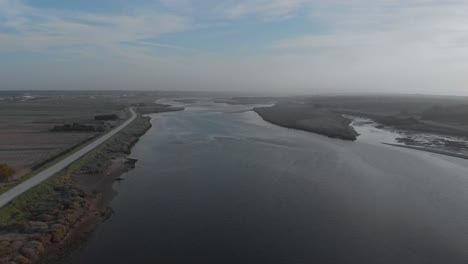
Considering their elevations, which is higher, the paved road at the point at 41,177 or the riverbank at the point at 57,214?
the paved road at the point at 41,177

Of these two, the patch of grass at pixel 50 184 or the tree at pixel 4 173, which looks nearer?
the patch of grass at pixel 50 184

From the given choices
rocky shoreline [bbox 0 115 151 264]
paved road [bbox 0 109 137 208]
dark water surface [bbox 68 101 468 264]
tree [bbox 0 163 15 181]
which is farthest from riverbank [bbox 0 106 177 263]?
tree [bbox 0 163 15 181]

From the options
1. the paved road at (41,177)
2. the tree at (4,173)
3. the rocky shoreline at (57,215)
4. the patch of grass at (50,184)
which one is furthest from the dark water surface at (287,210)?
the tree at (4,173)

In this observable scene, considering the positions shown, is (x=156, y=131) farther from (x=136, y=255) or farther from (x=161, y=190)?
(x=136, y=255)

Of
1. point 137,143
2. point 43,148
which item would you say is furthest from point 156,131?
point 43,148

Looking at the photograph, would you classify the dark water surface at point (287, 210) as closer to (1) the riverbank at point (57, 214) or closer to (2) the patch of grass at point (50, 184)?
(1) the riverbank at point (57, 214)

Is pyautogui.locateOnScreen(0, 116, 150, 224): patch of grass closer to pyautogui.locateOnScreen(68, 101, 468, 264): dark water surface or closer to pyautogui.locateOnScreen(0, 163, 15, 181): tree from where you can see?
pyautogui.locateOnScreen(0, 163, 15, 181): tree

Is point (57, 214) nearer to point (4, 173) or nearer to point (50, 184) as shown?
point (50, 184)

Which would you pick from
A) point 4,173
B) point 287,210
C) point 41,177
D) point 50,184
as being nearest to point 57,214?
point 50,184
